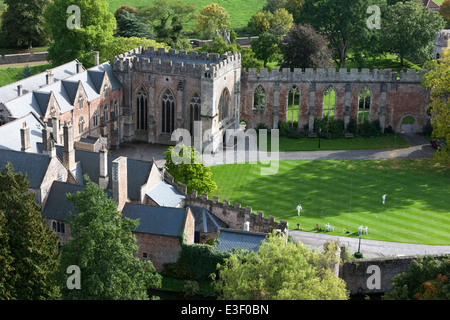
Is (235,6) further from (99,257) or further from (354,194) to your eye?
(99,257)

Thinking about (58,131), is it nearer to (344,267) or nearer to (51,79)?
(51,79)

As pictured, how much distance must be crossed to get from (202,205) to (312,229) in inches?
379

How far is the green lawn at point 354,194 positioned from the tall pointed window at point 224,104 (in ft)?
27.2

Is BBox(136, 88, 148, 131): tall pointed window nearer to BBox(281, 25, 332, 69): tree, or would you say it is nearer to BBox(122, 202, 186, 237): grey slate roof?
BBox(281, 25, 332, 69): tree

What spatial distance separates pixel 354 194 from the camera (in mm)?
66000

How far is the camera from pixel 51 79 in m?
71.6

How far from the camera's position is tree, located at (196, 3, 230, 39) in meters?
115

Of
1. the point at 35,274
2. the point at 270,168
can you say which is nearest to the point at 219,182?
the point at 270,168

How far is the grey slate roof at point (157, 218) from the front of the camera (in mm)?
50719

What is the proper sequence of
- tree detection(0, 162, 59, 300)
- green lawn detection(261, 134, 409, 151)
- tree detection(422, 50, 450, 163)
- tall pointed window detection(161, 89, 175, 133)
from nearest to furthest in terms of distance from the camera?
tree detection(0, 162, 59, 300) → tree detection(422, 50, 450, 163) → tall pointed window detection(161, 89, 175, 133) → green lawn detection(261, 134, 409, 151)

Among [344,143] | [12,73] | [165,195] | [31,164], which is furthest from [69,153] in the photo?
[12,73]

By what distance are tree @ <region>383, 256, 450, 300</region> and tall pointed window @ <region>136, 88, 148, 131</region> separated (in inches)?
1653

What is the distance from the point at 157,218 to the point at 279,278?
1425 centimetres

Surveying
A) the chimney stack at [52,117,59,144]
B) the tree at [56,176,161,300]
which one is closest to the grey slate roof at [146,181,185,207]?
the chimney stack at [52,117,59,144]
